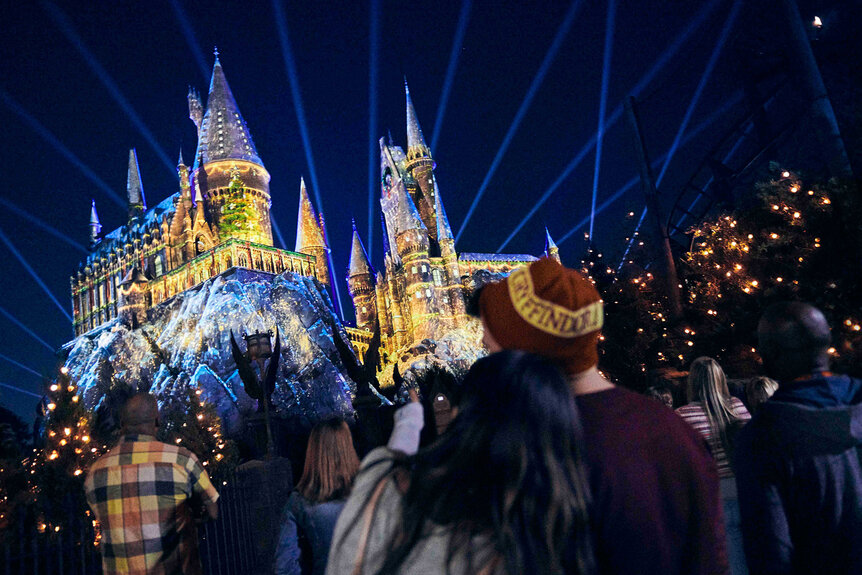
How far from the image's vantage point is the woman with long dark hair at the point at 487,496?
1456 millimetres

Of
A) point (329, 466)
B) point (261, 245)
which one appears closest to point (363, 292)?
point (261, 245)

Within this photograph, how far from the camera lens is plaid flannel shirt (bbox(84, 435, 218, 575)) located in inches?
162

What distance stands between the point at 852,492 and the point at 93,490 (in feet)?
15.4

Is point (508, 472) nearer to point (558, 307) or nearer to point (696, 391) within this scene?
point (558, 307)

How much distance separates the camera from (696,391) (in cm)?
454

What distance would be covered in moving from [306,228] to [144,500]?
2143 inches

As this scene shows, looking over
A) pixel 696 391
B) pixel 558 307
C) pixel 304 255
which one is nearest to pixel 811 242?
pixel 696 391

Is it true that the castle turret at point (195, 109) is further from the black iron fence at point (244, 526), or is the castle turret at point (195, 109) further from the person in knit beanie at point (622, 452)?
the person in knit beanie at point (622, 452)

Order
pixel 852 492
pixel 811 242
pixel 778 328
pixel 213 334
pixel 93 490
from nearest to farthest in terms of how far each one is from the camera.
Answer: pixel 852 492 → pixel 778 328 → pixel 93 490 → pixel 811 242 → pixel 213 334

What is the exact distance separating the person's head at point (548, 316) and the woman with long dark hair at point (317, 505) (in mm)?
2129

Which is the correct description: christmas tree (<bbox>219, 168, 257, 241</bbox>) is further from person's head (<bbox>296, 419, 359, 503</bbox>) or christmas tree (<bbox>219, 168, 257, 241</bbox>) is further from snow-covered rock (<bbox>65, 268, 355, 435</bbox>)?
person's head (<bbox>296, 419, 359, 503</bbox>)

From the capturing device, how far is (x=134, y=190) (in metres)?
64.0

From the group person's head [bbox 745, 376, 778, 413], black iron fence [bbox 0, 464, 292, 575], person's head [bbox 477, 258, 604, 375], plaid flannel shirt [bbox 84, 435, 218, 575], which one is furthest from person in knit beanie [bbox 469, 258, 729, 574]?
black iron fence [bbox 0, 464, 292, 575]

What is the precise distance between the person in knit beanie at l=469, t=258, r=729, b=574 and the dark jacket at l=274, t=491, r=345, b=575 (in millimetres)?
2192
